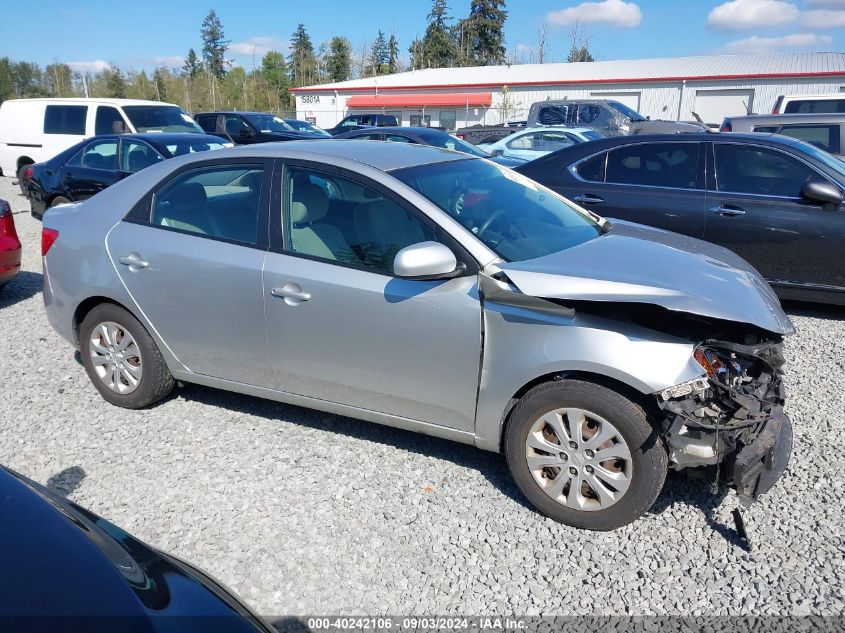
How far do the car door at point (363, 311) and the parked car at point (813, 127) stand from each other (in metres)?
9.20

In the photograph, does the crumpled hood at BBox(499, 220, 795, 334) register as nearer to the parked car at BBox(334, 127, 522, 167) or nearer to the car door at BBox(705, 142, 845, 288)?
the car door at BBox(705, 142, 845, 288)

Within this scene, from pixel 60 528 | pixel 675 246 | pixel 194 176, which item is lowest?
pixel 60 528

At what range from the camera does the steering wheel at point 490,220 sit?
131 inches

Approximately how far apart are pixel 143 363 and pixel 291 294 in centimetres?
135

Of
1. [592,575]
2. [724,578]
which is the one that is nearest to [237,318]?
[592,575]

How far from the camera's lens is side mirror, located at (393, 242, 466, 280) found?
3018 mm

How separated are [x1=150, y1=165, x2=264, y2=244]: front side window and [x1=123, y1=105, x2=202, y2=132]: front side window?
9817mm

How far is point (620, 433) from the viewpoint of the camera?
9.45 feet

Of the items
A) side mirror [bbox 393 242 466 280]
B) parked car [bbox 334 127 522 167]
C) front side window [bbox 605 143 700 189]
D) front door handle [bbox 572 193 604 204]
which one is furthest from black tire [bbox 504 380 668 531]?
parked car [bbox 334 127 522 167]

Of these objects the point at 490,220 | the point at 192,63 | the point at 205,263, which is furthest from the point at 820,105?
the point at 192,63

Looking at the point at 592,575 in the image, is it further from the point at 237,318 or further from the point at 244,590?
the point at 237,318

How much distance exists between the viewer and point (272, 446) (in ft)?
12.7

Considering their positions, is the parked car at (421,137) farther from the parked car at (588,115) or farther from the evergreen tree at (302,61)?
the evergreen tree at (302,61)

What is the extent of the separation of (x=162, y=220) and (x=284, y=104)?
72927mm
